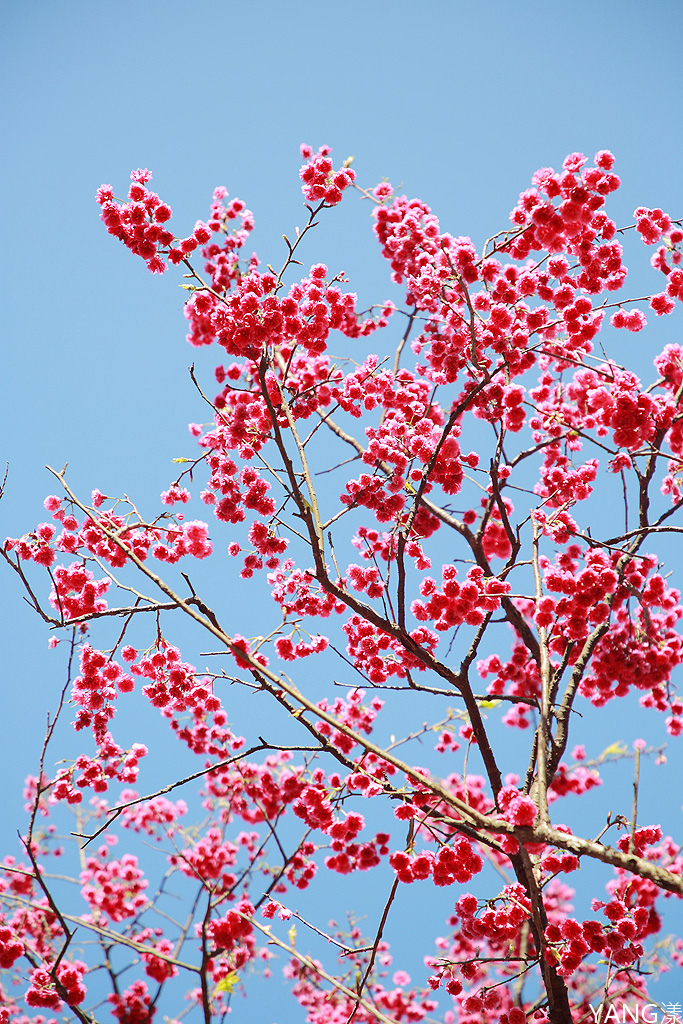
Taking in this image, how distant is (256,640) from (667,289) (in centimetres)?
420

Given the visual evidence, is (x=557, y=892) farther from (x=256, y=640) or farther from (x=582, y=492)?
(x=256, y=640)

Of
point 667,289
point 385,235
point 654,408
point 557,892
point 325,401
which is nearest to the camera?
point 654,408

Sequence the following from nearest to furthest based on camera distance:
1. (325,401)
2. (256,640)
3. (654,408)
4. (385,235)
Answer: (256,640) → (654,408) → (325,401) → (385,235)

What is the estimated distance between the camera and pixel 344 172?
474cm

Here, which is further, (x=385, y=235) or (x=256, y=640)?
(x=385, y=235)

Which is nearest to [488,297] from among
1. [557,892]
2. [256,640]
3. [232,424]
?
[232,424]

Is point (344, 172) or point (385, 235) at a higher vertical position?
point (385, 235)

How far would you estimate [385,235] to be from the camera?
638 cm

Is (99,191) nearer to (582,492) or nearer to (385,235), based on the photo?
(385,235)

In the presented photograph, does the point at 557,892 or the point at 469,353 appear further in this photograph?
the point at 557,892

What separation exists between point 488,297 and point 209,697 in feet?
12.0

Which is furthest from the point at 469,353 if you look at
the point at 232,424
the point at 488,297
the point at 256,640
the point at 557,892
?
the point at 557,892

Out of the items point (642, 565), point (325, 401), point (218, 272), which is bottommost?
point (642, 565)

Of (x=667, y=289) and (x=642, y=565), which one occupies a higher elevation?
(x=667, y=289)
